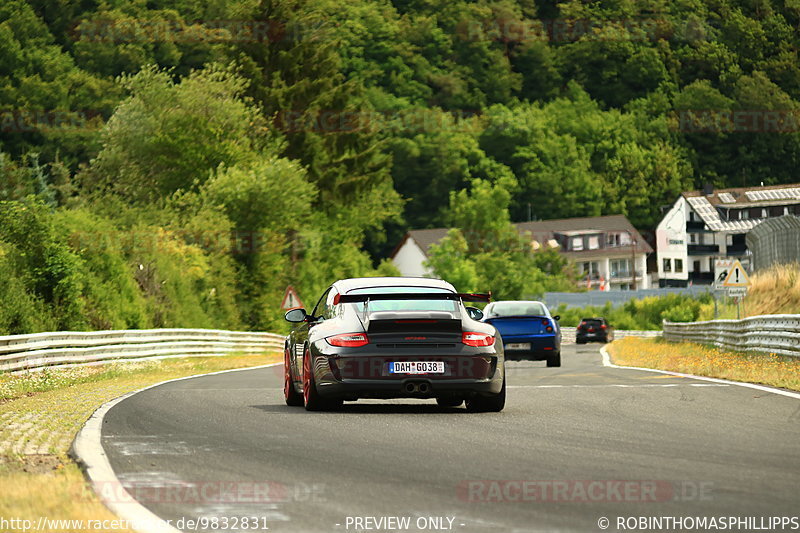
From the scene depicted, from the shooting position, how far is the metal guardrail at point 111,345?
2322cm

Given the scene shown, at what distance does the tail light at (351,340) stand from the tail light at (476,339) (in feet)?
3.32

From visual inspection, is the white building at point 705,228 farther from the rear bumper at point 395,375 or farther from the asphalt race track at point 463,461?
the asphalt race track at point 463,461

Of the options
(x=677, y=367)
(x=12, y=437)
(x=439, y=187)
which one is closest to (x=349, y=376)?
(x=12, y=437)

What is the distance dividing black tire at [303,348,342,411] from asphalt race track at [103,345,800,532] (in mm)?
183

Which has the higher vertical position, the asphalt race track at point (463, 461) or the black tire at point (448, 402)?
the asphalt race track at point (463, 461)

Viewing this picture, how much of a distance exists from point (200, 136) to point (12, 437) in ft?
165

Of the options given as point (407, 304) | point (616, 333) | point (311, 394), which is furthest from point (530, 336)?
point (616, 333)

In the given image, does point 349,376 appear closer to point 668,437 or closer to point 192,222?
point 668,437

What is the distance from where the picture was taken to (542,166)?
427ft

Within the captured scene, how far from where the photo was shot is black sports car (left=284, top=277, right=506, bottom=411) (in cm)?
1377

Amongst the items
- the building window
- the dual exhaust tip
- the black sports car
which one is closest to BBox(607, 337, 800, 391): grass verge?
the black sports car

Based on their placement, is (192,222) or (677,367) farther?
(192,222)

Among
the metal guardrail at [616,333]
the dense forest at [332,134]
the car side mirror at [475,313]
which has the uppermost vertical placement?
the dense forest at [332,134]

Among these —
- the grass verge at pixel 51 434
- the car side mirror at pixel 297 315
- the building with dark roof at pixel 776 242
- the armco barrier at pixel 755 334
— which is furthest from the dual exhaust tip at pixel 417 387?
the building with dark roof at pixel 776 242
